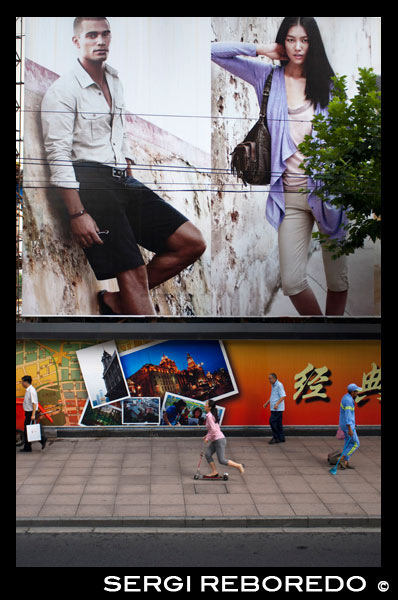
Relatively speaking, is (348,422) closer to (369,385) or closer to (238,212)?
(369,385)

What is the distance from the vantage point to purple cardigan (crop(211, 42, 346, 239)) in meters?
14.3

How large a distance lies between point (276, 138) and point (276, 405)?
22.1 feet

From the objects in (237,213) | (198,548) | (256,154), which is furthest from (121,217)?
(198,548)

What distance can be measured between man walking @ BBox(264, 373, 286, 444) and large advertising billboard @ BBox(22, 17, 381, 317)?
2278 millimetres

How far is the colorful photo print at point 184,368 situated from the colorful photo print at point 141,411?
267mm

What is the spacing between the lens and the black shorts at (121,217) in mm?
13906

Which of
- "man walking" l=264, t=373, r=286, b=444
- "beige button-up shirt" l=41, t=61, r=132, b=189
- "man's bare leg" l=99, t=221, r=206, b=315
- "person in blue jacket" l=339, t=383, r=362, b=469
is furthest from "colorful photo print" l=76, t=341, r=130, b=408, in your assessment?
"person in blue jacket" l=339, t=383, r=362, b=469

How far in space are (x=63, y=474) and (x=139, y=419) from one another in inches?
134

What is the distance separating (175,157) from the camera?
1420cm

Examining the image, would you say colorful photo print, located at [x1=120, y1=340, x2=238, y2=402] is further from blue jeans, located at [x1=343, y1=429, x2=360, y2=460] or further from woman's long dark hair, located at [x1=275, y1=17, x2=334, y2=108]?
woman's long dark hair, located at [x1=275, y1=17, x2=334, y2=108]

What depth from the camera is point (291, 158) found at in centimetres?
1434

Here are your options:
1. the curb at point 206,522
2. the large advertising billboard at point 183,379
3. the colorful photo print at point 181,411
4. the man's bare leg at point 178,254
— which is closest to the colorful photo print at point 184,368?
the large advertising billboard at point 183,379

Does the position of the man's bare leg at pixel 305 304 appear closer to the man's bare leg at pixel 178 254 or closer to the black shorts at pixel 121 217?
the man's bare leg at pixel 178 254

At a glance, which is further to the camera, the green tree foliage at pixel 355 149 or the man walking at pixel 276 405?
the man walking at pixel 276 405
